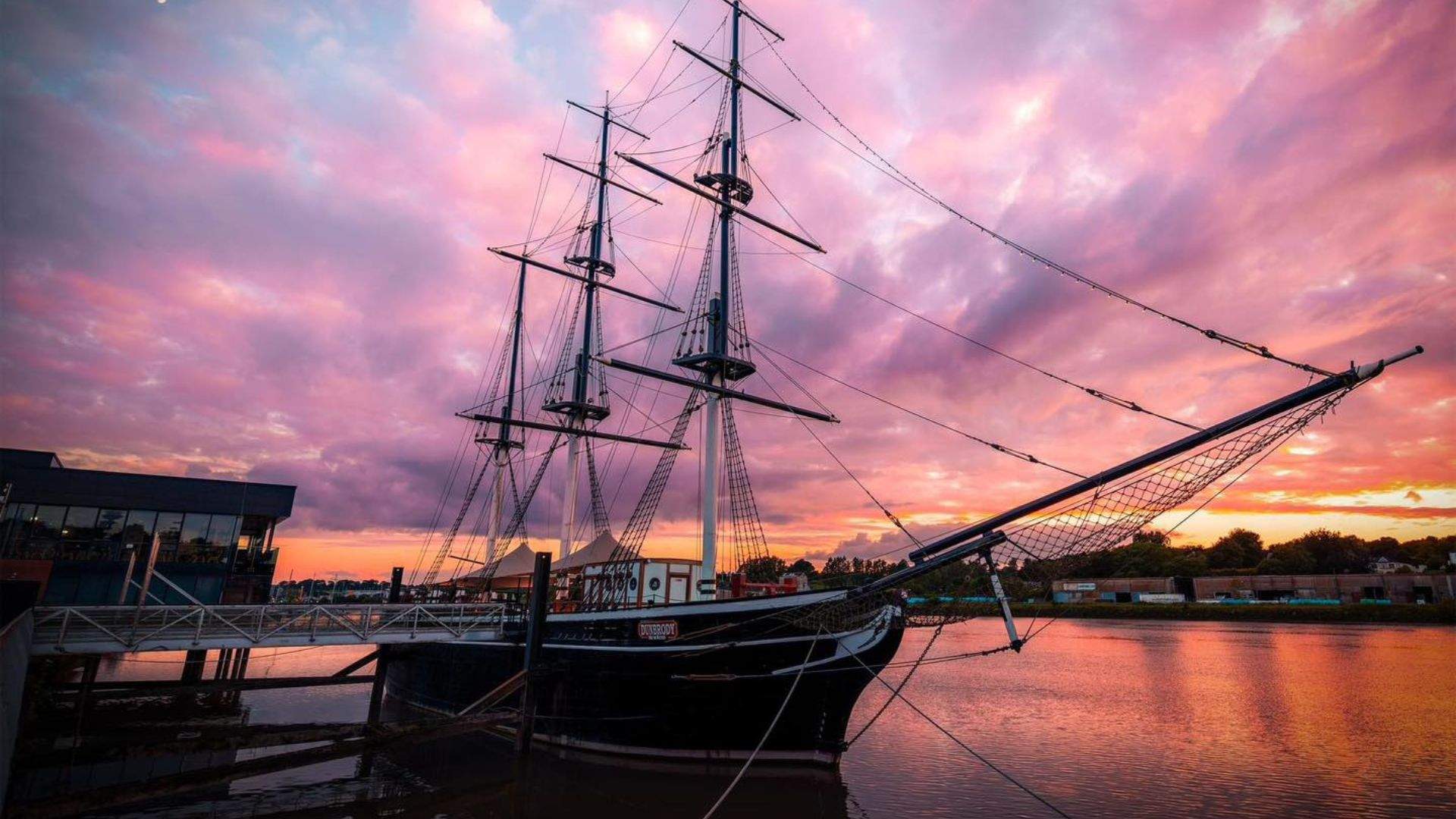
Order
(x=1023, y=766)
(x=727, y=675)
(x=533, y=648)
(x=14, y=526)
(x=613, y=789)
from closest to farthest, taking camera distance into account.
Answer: (x=613, y=789)
(x=727, y=675)
(x=533, y=648)
(x=1023, y=766)
(x=14, y=526)

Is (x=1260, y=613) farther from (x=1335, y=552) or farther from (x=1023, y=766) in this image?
(x=1023, y=766)

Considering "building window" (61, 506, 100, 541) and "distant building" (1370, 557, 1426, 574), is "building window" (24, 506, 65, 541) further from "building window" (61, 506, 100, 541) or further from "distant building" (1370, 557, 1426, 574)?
"distant building" (1370, 557, 1426, 574)

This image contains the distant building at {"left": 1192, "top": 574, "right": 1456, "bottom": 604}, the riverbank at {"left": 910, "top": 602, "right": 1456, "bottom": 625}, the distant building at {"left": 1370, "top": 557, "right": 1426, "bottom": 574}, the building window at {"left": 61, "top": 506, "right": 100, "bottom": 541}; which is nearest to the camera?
the building window at {"left": 61, "top": 506, "right": 100, "bottom": 541}

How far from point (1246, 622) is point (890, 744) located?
80.6m

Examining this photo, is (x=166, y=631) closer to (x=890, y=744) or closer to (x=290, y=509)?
(x=290, y=509)

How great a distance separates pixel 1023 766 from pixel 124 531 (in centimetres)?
3912

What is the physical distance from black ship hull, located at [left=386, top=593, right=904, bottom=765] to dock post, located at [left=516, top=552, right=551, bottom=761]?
0.94 m

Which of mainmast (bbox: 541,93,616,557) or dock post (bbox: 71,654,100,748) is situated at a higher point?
mainmast (bbox: 541,93,616,557)

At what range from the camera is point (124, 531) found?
103ft

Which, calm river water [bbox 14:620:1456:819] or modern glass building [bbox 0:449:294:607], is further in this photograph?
modern glass building [bbox 0:449:294:607]

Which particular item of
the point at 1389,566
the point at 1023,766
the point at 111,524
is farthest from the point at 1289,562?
the point at 111,524

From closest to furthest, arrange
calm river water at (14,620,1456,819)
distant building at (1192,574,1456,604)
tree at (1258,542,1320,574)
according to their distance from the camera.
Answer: calm river water at (14,620,1456,819) < distant building at (1192,574,1456,604) < tree at (1258,542,1320,574)

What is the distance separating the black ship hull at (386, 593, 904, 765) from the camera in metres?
15.8

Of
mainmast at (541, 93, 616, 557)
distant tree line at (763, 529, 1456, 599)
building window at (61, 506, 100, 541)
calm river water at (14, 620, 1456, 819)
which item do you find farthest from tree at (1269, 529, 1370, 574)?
building window at (61, 506, 100, 541)
